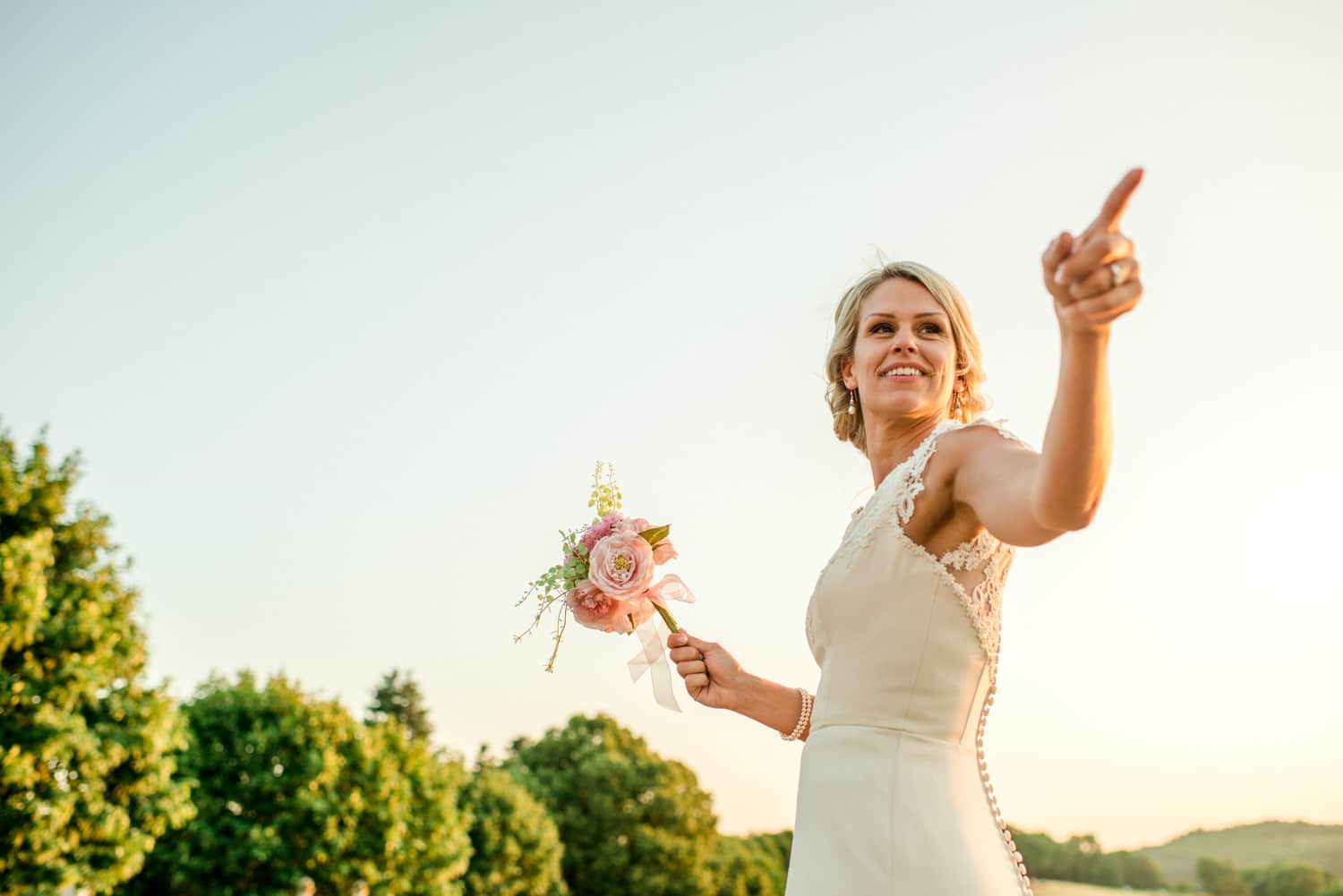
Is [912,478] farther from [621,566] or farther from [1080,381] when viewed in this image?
[621,566]

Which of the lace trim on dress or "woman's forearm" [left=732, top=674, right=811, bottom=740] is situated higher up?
the lace trim on dress

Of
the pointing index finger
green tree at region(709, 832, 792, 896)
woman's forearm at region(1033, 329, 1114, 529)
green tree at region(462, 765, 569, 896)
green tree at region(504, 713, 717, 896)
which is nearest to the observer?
the pointing index finger

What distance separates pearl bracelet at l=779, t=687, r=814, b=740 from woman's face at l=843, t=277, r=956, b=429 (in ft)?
3.36

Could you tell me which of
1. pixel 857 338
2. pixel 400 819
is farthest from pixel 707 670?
pixel 400 819

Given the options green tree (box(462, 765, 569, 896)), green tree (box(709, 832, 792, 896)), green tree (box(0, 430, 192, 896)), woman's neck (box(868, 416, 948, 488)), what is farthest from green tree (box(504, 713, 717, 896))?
woman's neck (box(868, 416, 948, 488))

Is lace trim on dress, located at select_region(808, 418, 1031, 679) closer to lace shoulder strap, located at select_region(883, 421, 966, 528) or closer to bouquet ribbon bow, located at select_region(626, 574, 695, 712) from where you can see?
lace shoulder strap, located at select_region(883, 421, 966, 528)

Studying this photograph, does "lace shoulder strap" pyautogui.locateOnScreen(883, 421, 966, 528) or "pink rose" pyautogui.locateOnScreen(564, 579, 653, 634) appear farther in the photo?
"pink rose" pyautogui.locateOnScreen(564, 579, 653, 634)

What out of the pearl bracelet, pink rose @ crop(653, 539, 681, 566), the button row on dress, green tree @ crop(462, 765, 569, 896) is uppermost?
green tree @ crop(462, 765, 569, 896)

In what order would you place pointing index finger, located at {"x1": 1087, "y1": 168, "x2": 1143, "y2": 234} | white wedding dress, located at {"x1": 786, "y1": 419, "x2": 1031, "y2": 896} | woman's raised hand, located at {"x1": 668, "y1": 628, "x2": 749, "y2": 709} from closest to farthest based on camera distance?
pointing index finger, located at {"x1": 1087, "y1": 168, "x2": 1143, "y2": 234}
white wedding dress, located at {"x1": 786, "y1": 419, "x2": 1031, "y2": 896}
woman's raised hand, located at {"x1": 668, "y1": 628, "x2": 749, "y2": 709}

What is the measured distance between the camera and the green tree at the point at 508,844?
4375 centimetres

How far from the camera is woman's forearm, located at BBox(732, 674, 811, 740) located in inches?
149

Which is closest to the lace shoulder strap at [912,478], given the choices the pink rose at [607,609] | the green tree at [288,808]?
the pink rose at [607,609]

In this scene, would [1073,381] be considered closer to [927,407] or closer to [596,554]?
[927,407]

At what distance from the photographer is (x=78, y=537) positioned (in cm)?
2348
